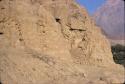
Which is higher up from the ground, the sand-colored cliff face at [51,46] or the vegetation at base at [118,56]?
the sand-colored cliff face at [51,46]

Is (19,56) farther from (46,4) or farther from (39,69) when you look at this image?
(46,4)

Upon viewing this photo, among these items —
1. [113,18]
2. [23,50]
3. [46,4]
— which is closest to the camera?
[23,50]

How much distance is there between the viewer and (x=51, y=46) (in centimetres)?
2069

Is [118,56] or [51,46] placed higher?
[51,46]

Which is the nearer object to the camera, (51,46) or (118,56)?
(51,46)

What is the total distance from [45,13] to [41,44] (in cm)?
175

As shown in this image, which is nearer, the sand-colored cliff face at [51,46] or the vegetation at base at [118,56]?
the sand-colored cliff face at [51,46]

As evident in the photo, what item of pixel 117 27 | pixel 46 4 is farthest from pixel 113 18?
pixel 46 4

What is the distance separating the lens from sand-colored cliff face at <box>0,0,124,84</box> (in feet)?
58.6

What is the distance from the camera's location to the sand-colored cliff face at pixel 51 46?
17859mm

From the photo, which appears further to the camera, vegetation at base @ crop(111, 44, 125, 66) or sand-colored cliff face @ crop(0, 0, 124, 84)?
vegetation at base @ crop(111, 44, 125, 66)

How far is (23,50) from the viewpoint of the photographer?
1917cm

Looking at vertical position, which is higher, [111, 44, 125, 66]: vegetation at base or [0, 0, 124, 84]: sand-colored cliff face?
[0, 0, 124, 84]: sand-colored cliff face

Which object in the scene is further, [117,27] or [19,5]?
[117,27]
